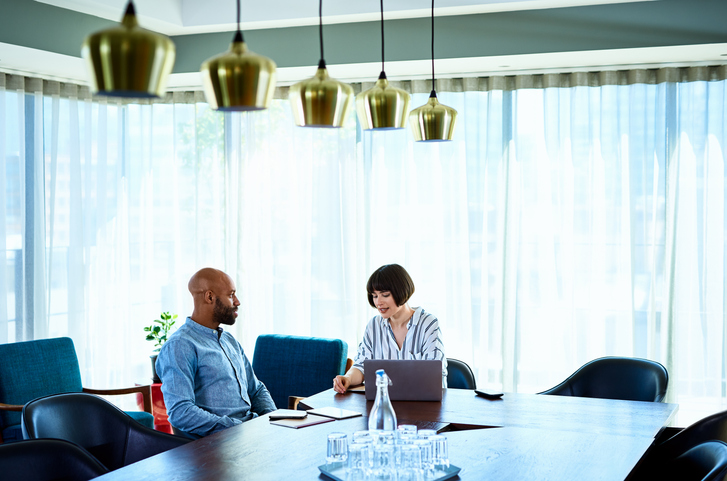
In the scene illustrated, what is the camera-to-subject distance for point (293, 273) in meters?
5.64

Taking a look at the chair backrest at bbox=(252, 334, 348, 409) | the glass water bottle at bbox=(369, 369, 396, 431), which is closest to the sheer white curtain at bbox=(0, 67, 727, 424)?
the chair backrest at bbox=(252, 334, 348, 409)

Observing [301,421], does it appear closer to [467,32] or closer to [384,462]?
[384,462]

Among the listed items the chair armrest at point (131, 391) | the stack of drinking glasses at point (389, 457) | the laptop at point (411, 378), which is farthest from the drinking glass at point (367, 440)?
the chair armrest at point (131, 391)

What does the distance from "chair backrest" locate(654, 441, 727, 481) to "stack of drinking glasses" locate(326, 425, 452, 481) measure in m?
0.79

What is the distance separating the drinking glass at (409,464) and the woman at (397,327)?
1454mm

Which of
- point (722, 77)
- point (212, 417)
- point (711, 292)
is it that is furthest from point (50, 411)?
point (722, 77)

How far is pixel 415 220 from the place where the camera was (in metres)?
5.34

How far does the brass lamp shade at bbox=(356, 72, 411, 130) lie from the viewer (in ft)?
8.52

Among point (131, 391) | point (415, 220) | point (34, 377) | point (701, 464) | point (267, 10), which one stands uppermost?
point (267, 10)

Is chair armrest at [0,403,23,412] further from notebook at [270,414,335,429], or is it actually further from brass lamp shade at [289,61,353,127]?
brass lamp shade at [289,61,353,127]

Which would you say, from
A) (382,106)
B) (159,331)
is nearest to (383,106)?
(382,106)

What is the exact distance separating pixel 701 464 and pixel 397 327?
1.65m

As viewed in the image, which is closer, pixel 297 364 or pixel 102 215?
pixel 297 364

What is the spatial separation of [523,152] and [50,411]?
11.3 ft
